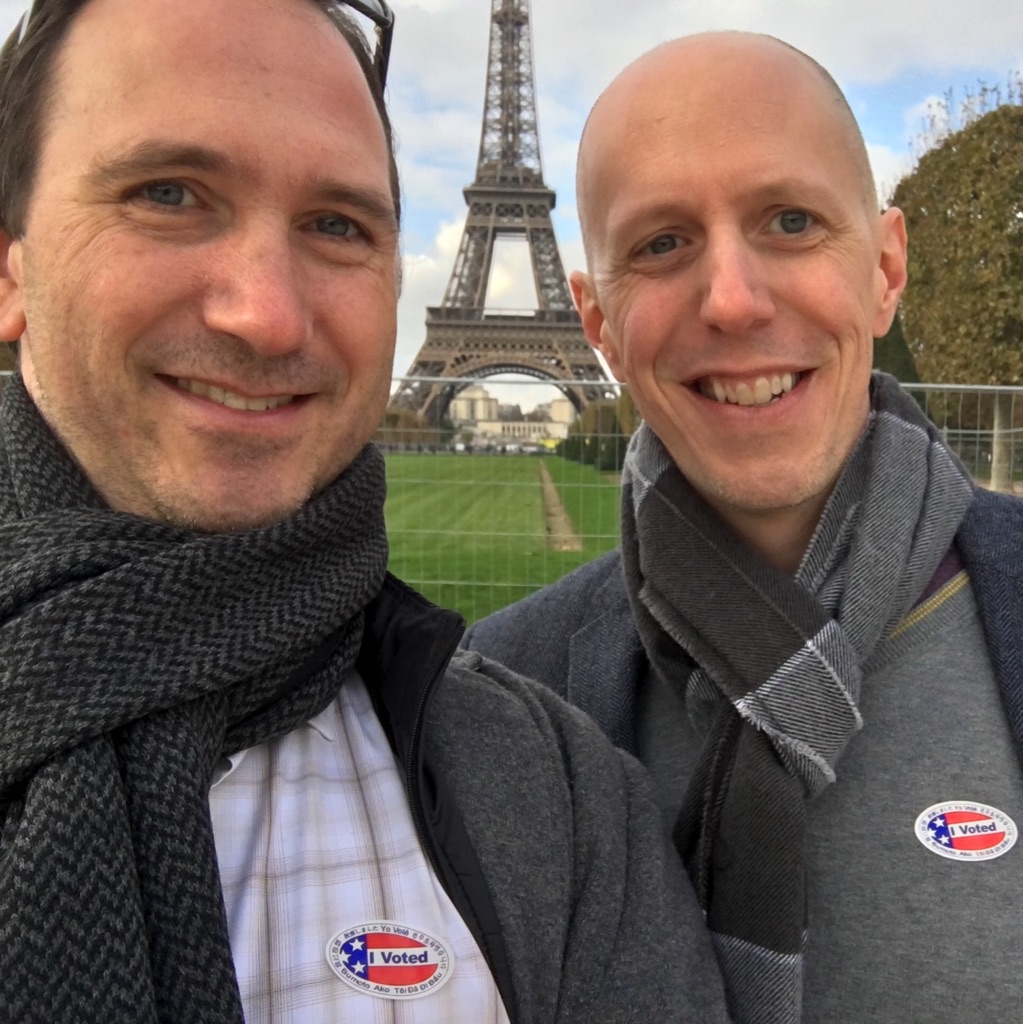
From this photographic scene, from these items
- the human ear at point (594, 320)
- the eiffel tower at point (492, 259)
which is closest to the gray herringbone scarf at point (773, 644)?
the human ear at point (594, 320)

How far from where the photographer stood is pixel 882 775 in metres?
1.54

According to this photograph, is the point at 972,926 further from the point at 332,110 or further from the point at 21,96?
the point at 21,96

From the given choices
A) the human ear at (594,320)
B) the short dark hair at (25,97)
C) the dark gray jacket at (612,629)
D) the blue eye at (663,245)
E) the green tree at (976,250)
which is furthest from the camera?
the green tree at (976,250)

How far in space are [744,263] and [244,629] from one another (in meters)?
1.11

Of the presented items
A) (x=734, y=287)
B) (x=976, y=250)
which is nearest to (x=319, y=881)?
(x=734, y=287)

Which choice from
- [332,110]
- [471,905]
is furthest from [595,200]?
[471,905]

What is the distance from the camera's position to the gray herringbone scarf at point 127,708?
3.14 feet

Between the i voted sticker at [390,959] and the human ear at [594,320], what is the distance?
121 centimetres

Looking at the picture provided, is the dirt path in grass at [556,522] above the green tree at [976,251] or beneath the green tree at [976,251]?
beneath

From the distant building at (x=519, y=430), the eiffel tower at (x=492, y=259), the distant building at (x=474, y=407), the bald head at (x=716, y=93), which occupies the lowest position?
the bald head at (x=716, y=93)

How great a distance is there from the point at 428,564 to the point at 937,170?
1143 centimetres

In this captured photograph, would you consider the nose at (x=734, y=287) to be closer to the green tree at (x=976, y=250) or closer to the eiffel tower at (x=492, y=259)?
the green tree at (x=976, y=250)

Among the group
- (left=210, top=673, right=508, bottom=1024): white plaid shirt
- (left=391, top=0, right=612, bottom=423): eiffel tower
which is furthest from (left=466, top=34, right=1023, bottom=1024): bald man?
(left=391, top=0, right=612, bottom=423): eiffel tower

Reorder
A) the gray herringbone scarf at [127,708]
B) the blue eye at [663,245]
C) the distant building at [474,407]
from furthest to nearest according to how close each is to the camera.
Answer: the distant building at [474,407], the blue eye at [663,245], the gray herringbone scarf at [127,708]
